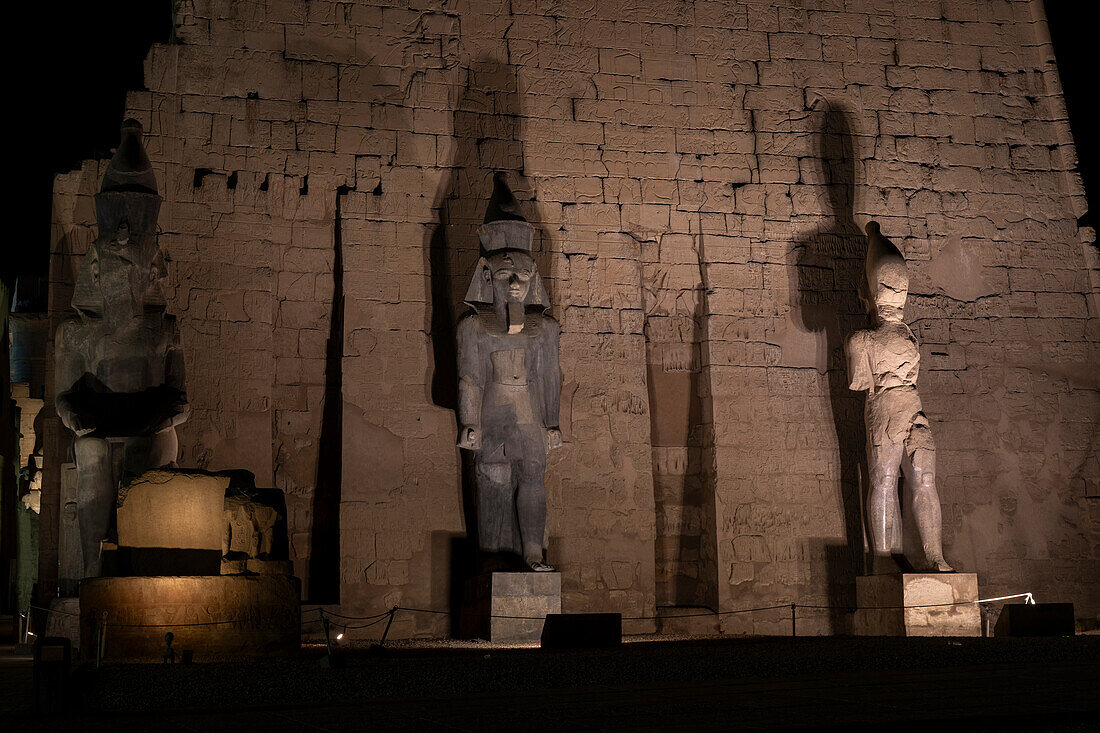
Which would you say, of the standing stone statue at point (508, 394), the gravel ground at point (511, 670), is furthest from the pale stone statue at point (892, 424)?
the standing stone statue at point (508, 394)

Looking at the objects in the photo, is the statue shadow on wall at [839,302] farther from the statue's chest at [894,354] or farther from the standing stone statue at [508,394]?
the standing stone statue at [508,394]

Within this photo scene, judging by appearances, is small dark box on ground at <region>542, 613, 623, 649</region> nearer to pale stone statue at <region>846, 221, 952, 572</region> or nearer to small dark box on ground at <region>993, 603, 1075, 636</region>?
small dark box on ground at <region>993, 603, 1075, 636</region>

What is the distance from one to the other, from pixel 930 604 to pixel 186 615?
5.02 meters

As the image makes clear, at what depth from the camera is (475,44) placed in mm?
9812

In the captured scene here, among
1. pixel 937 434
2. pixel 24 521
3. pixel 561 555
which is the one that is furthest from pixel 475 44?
pixel 24 521

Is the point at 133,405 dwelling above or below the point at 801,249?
below

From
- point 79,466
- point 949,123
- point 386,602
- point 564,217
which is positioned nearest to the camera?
point 79,466

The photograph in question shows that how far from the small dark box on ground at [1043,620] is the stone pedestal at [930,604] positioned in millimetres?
830

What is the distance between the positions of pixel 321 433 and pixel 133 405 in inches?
85.7

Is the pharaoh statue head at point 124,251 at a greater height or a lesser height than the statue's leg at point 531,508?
greater

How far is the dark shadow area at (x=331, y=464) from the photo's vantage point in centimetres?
901

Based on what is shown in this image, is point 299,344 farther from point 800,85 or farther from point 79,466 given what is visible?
point 800,85

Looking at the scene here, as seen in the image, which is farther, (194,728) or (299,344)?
(299,344)

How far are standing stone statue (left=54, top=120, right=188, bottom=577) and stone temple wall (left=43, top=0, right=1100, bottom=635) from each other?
165 centimetres
